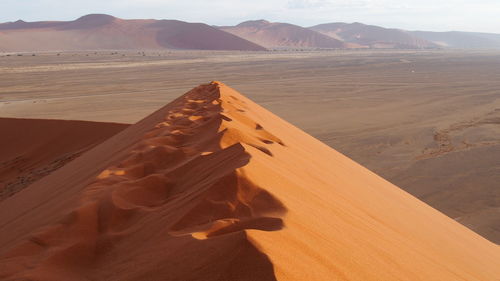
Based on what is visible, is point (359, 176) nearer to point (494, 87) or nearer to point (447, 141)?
point (447, 141)

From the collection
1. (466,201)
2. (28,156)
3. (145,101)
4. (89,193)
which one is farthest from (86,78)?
(89,193)

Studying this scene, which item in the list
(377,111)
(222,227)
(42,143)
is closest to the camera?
(222,227)

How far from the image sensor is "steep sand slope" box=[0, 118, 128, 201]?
7.82 m

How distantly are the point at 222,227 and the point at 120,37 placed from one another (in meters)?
104

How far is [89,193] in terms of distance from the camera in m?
2.85

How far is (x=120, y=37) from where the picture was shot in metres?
99.3

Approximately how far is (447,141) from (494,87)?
15.7 meters

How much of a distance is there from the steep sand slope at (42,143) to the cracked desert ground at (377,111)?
5448 mm

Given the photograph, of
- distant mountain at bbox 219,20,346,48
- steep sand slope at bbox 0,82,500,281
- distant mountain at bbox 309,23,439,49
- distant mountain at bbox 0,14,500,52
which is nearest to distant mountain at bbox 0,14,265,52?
distant mountain at bbox 0,14,500,52

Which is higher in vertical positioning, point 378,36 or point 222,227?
point 378,36

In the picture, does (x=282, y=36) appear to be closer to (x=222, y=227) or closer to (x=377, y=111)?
(x=377, y=111)

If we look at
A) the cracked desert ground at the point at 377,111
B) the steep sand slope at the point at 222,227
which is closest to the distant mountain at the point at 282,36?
the cracked desert ground at the point at 377,111

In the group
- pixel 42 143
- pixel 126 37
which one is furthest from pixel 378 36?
pixel 42 143

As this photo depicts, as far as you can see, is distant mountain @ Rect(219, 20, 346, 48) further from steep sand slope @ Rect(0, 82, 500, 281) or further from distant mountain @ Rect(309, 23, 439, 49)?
steep sand slope @ Rect(0, 82, 500, 281)
